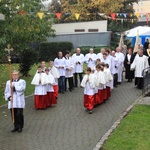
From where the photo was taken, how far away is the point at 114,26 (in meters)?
43.1

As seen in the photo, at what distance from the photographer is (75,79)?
17781mm

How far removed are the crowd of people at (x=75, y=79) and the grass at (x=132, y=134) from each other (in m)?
1.91

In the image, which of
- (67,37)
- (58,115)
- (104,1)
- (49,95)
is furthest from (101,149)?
(104,1)

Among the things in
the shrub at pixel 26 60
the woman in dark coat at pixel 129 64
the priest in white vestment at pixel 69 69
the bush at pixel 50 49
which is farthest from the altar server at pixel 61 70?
the bush at pixel 50 49

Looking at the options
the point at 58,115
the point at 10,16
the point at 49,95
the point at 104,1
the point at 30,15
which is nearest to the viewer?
the point at 58,115

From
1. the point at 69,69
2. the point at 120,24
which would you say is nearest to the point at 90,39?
the point at 120,24

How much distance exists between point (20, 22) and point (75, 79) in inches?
181

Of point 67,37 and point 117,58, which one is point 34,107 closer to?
point 117,58

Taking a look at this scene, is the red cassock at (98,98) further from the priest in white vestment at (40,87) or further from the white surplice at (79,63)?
the white surplice at (79,63)

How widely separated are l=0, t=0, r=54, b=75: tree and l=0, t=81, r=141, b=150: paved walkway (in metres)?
2.87

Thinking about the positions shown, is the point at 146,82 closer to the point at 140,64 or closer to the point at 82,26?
the point at 140,64

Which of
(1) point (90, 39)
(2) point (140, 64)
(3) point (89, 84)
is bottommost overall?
(3) point (89, 84)

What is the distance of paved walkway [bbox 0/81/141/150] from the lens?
9250 millimetres

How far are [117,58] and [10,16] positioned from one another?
6169 millimetres
